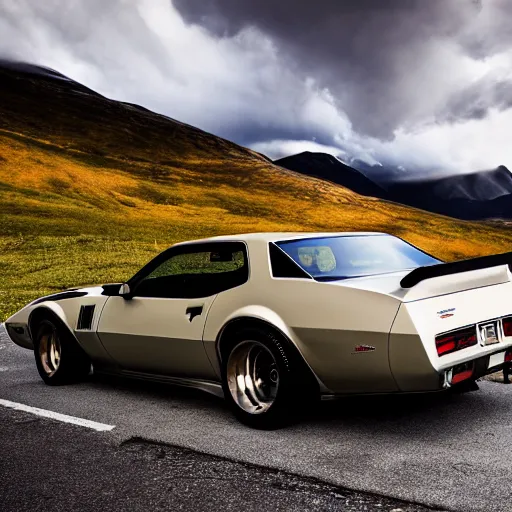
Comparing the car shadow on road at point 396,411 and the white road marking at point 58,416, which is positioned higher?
the car shadow on road at point 396,411

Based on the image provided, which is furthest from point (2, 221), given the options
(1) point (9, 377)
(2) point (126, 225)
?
(1) point (9, 377)

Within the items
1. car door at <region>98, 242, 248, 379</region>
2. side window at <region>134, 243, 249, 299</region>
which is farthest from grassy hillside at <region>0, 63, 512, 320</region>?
side window at <region>134, 243, 249, 299</region>

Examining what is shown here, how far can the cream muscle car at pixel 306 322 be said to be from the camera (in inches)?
157

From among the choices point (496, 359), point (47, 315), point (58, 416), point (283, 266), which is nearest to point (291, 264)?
point (283, 266)

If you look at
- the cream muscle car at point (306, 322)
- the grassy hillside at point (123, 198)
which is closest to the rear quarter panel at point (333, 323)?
the cream muscle car at point (306, 322)

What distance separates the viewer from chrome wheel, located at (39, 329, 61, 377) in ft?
20.7

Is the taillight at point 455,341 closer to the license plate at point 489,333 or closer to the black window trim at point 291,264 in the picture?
the license plate at point 489,333

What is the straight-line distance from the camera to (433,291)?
13.3ft

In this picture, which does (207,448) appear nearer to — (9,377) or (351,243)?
(351,243)

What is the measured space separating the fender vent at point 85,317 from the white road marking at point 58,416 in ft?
2.80

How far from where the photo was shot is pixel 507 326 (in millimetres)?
4457

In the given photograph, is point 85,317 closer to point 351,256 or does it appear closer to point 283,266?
point 283,266

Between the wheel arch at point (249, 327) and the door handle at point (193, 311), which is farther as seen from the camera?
the door handle at point (193, 311)

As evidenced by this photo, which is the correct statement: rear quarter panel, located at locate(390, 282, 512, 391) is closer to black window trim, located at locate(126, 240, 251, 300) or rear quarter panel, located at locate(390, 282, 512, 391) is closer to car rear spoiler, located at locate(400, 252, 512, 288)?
car rear spoiler, located at locate(400, 252, 512, 288)
